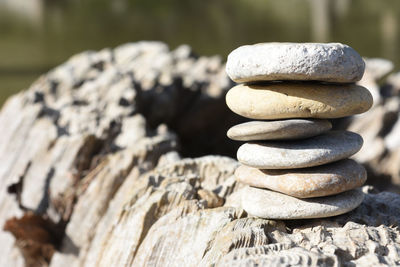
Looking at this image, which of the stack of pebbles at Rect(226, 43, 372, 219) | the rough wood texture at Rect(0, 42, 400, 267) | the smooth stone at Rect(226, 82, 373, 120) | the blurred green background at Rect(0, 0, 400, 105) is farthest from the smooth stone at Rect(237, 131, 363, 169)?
the blurred green background at Rect(0, 0, 400, 105)

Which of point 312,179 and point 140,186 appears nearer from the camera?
point 312,179

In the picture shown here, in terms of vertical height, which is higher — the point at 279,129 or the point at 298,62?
the point at 298,62

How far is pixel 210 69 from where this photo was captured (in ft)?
20.2

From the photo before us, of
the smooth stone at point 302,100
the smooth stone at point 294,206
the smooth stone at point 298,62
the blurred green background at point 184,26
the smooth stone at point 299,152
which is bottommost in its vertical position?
Result: the smooth stone at point 294,206

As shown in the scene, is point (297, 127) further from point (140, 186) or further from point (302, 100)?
point (140, 186)

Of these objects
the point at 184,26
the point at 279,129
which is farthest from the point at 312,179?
the point at 184,26

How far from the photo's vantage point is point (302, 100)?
2.05m

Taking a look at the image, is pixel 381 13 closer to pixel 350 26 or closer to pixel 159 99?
pixel 350 26

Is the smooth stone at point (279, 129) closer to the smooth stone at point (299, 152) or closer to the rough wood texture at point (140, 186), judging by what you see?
the smooth stone at point (299, 152)

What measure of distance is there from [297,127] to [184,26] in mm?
16744

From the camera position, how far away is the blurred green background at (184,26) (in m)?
13.2

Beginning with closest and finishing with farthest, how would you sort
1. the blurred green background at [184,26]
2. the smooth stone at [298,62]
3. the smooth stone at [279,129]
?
1. the smooth stone at [298,62]
2. the smooth stone at [279,129]
3. the blurred green background at [184,26]

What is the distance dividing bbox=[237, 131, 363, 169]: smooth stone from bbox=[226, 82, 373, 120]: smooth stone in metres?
0.11

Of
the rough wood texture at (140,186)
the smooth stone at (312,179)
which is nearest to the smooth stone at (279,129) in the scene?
the smooth stone at (312,179)
